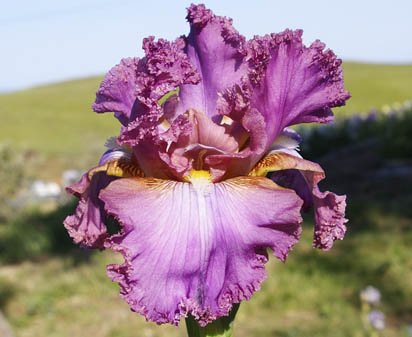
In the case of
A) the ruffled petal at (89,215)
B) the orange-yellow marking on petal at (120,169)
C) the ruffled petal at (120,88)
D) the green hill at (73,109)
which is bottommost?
the green hill at (73,109)

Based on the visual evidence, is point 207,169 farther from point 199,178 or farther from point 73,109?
point 73,109

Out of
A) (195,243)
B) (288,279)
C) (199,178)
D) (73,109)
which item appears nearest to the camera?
(195,243)

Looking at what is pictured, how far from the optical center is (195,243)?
0.93 metres

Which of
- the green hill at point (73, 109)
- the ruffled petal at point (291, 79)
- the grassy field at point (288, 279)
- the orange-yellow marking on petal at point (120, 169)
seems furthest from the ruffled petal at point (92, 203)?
the green hill at point (73, 109)

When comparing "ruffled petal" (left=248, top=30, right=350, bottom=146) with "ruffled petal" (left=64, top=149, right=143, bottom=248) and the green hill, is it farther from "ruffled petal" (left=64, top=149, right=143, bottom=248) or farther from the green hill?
the green hill

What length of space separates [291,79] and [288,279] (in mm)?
4136

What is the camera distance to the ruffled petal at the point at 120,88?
1124mm

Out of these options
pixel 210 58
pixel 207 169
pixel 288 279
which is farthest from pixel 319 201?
pixel 288 279

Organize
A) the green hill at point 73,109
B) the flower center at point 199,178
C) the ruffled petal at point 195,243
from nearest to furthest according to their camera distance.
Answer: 1. the ruffled petal at point 195,243
2. the flower center at point 199,178
3. the green hill at point 73,109

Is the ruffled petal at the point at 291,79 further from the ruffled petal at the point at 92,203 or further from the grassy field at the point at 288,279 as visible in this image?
the grassy field at the point at 288,279

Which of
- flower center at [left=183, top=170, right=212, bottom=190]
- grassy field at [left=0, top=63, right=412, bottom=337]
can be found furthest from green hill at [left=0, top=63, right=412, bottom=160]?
flower center at [left=183, top=170, right=212, bottom=190]

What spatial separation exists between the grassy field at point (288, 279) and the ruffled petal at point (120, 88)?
85.3 inches

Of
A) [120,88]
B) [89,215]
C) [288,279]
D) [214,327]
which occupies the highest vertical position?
[120,88]

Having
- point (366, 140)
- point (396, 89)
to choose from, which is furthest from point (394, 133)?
point (396, 89)
